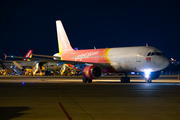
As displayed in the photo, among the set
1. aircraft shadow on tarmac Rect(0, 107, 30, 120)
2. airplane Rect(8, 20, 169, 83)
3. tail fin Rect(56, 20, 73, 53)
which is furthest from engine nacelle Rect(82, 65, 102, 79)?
aircraft shadow on tarmac Rect(0, 107, 30, 120)

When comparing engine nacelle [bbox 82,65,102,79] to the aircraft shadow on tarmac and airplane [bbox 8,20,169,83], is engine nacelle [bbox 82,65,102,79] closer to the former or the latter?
airplane [bbox 8,20,169,83]

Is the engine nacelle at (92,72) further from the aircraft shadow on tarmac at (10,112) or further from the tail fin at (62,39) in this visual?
the aircraft shadow on tarmac at (10,112)

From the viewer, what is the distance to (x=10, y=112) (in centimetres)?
1091

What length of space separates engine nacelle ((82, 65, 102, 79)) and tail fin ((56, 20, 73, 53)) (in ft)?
39.2

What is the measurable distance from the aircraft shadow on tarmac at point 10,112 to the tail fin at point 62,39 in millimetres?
33813

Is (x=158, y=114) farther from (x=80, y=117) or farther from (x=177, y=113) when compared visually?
(x=80, y=117)

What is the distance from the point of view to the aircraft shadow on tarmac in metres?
9.99

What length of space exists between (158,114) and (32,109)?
4.78 metres

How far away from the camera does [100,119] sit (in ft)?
31.4

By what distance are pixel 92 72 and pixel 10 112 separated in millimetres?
22881

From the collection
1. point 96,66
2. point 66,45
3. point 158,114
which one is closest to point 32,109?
point 158,114

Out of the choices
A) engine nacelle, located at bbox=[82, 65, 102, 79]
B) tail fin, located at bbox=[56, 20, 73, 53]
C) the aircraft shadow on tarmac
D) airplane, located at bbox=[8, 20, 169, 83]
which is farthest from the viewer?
tail fin, located at bbox=[56, 20, 73, 53]

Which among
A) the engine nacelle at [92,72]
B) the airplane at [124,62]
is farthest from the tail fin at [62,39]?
the engine nacelle at [92,72]

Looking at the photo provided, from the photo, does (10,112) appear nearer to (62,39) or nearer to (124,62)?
(124,62)
